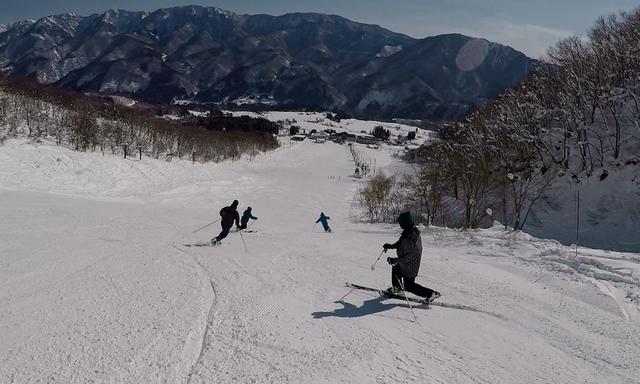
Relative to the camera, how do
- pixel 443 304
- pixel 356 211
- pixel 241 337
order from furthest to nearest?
pixel 356 211 < pixel 443 304 < pixel 241 337

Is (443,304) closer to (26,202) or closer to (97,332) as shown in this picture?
(97,332)

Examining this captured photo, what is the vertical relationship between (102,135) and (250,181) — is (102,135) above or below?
above

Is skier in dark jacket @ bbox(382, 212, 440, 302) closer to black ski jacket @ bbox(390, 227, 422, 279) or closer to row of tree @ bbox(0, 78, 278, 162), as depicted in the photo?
black ski jacket @ bbox(390, 227, 422, 279)

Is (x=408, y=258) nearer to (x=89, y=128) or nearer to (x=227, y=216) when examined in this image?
(x=227, y=216)

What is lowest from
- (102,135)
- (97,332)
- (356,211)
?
(356,211)

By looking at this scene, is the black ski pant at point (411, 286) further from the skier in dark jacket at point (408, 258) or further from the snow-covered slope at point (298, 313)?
the snow-covered slope at point (298, 313)

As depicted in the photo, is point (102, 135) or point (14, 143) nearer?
point (14, 143)

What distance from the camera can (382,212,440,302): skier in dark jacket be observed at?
872 cm

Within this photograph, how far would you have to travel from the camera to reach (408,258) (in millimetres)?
8820

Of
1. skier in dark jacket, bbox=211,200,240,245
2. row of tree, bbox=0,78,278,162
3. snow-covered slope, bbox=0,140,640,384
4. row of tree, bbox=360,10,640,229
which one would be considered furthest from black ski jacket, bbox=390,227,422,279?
row of tree, bbox=0,78,278,162

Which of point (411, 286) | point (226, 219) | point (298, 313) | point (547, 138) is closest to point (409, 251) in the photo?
point (411, 286)

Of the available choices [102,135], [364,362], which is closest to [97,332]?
[364,362]

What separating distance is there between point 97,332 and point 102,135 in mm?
62256

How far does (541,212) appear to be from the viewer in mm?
32188
